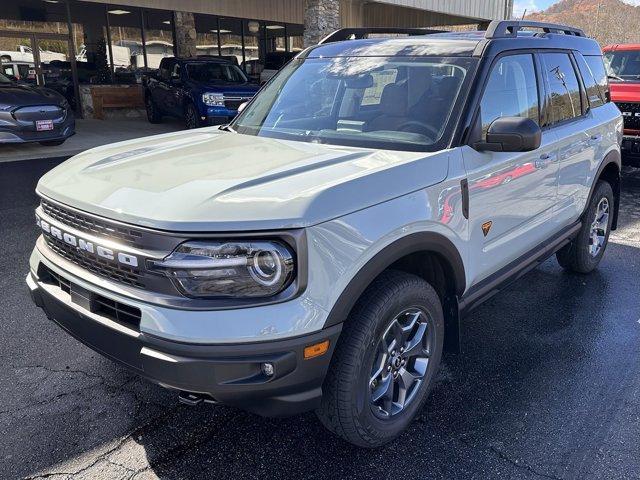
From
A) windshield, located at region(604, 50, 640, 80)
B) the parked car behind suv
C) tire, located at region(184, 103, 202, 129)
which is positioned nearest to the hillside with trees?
windshield, located at region(604, 50, 640, 80)

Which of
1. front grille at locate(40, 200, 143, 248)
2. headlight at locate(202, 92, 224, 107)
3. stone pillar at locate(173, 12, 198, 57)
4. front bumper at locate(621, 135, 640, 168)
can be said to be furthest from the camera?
stone pillar at locate(173, 12, 198, 57)

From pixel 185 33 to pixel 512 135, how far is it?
58.4 ft

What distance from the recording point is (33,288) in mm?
2803

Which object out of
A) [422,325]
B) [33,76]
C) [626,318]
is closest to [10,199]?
[422,325]

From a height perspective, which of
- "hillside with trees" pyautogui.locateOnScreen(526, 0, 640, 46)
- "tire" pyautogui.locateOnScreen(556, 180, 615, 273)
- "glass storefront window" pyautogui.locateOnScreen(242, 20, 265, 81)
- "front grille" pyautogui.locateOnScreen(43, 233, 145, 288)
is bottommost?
"tire" pyautogui.locateOnScreen(556, 180, 615, 273)

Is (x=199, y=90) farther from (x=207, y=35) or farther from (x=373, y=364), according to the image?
(x=373, y=364)

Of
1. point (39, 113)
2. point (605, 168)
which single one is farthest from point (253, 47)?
point (605, 168)

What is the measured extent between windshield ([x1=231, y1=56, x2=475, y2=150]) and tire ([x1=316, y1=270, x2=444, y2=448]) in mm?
793

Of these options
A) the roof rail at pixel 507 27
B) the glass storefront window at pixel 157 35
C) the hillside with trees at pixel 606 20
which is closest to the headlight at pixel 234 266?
the roof rail at pixel 507 27

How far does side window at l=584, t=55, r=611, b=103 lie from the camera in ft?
15.1

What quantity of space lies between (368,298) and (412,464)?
84 centimetres

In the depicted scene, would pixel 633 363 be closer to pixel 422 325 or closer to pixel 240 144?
pixel 422 325

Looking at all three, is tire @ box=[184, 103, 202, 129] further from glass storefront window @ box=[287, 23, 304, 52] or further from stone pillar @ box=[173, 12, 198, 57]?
glass storefront window @ box=[287, 23, 304, 52]

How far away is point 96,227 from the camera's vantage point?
234 centimetres
